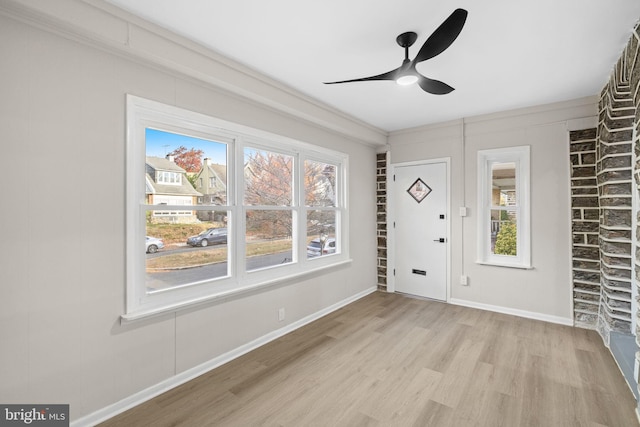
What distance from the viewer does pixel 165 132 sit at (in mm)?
2348

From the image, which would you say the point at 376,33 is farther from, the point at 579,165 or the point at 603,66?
the point at 579,165

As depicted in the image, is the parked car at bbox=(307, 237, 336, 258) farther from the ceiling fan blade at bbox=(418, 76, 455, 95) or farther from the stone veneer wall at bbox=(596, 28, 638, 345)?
the stone veneer wall at bbox=(596, 28, 638, 345)

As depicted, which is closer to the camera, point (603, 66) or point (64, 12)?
point (64, 12)

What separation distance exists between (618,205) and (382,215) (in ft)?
8.97

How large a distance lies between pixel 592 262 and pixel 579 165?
1092 mm

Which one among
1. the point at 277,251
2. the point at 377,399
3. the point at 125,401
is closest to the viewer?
the point at 125,401

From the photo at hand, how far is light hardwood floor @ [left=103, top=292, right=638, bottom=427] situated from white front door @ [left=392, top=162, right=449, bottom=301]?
108 cm

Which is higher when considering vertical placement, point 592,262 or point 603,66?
point 603,66

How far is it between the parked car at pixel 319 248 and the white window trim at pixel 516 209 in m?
1.98

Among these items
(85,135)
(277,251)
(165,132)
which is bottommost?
(277,251)

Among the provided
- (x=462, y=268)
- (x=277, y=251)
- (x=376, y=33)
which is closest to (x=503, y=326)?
(x=462, y=268)

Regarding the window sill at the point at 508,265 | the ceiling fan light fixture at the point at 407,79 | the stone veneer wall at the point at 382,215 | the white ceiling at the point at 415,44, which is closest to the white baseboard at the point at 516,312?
the window sill at the point at 508,265

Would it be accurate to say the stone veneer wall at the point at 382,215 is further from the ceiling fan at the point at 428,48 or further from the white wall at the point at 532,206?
the ceiling fan at the point at 428,48

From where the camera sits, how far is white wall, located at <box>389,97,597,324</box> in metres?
3.50
